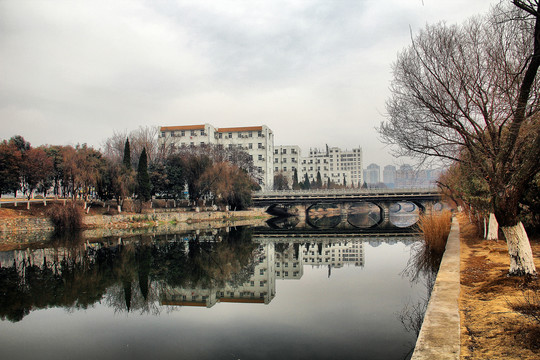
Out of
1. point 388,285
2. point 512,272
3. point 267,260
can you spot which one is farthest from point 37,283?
point 512,272

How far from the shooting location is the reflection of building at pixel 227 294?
11.8 meters

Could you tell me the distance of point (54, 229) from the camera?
32.1 m

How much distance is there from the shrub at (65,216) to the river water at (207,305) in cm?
1118

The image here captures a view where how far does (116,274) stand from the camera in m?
15.7

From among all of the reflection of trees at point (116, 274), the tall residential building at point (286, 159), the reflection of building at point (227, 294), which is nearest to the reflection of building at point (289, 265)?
the reflection of building at point (227, 294)

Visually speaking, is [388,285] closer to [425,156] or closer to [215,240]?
[425,156]

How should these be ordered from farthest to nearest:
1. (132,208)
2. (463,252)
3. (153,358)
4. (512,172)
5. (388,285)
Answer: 1. (132,208)
2. (463,252)
3. (388,285)
4. (512,172)
5. (153,358)

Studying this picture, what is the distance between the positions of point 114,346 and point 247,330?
2.77 meters

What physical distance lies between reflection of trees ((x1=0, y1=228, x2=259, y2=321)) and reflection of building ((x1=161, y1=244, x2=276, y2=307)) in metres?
0.46

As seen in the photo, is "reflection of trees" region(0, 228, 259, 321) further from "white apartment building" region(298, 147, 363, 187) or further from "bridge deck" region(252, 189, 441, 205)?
"white apartment building" region(298, 147, 363, 187)

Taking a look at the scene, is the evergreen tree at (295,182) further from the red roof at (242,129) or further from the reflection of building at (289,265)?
the reflection of building at (289,265)

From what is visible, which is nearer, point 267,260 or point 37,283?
point 37,283

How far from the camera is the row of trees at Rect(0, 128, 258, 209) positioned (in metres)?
35.1

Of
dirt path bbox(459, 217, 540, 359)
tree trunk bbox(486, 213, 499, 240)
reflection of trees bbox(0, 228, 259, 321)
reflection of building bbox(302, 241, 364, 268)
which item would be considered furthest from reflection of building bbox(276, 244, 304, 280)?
tree trunk bbox(486, 213, 499, 240)
